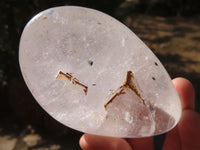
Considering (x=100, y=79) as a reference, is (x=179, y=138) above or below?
below

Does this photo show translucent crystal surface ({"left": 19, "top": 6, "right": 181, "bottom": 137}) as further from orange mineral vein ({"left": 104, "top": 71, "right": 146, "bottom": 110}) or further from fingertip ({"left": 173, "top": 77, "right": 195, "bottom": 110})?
fingertip ({"left": 173, "top": 77, "right": 195, "bottom": 110})

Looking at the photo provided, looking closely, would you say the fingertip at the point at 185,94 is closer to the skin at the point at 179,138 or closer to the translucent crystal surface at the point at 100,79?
the skin at the point at 179,138

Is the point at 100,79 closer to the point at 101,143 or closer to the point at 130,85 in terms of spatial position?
the point at 130,85

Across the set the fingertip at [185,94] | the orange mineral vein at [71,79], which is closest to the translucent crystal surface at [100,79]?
the orange mineral vein at [71,79]

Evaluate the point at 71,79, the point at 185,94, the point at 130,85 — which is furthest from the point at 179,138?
the point at 71,79

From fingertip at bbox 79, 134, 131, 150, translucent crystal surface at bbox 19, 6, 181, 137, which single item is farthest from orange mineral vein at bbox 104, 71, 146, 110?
fingertip at bbox 79, 134, 131, 150

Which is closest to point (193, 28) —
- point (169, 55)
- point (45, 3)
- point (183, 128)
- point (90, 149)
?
point (169, 55)
